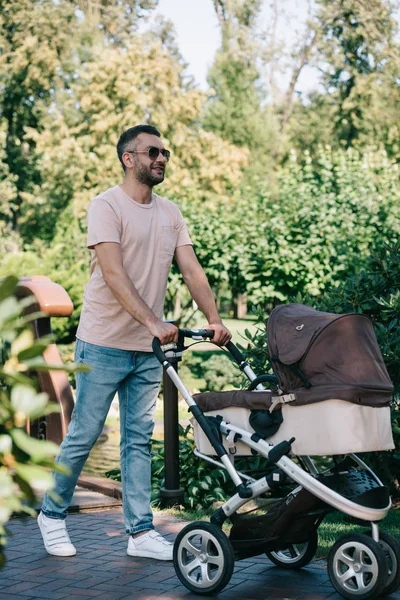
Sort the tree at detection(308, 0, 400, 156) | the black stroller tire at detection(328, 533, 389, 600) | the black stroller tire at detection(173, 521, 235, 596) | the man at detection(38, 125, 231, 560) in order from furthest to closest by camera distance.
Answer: the tree at detection(308, 0, 400, 156), the man at detection(38, 125, 231, 560), the black stroller tire at detection(173, 521, 235, 596), the black stroller tire at detection(328, 533, 389, 600)

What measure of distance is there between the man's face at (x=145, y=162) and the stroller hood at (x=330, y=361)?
1.17 metres

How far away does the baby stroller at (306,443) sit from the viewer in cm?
373

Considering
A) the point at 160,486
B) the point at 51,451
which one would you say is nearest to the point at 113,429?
the point at 160,486

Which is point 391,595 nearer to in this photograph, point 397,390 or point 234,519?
point 234,519

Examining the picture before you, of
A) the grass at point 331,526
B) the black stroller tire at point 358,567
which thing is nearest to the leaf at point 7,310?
the black stroller tire at point 358,567

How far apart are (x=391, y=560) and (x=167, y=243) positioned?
1.87 meters

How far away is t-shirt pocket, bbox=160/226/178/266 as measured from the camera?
186 inches

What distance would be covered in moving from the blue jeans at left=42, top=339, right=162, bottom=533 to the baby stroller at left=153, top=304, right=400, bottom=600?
0.48m

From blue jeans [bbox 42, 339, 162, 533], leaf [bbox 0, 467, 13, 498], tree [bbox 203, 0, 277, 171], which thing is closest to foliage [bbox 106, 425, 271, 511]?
blue jeans [bbox 42, 339, 162, 533]

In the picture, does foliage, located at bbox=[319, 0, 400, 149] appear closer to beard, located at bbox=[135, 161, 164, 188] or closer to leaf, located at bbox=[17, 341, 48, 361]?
beard, located at bbox=[135, 161, 164, 188]

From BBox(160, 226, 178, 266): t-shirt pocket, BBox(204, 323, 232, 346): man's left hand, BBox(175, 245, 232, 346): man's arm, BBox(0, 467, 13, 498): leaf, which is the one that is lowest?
BBox(0, 467, 13, 498): leaf

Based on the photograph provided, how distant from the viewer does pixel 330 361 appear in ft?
12.6

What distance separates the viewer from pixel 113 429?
10.3 metres

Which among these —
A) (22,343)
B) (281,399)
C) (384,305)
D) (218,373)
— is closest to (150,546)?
(281,399)
